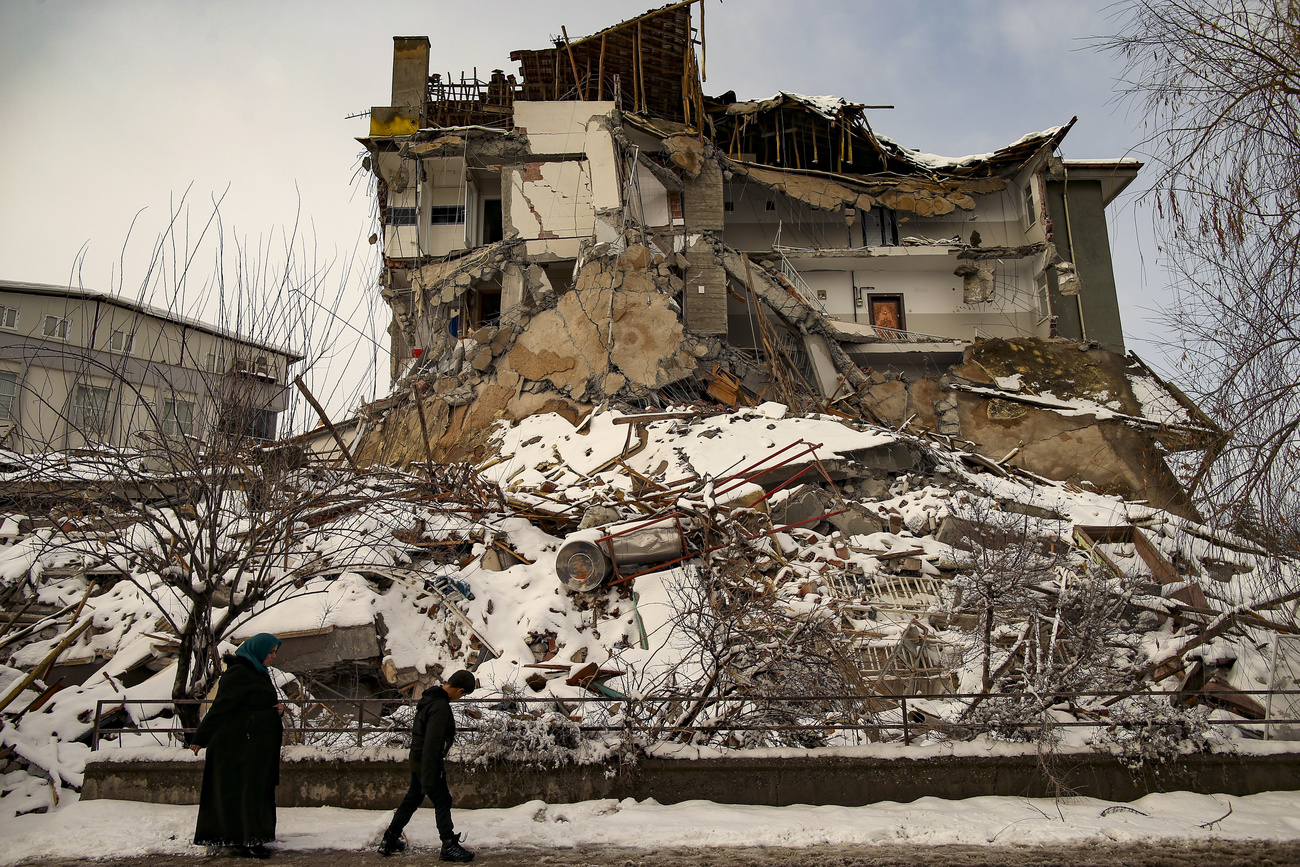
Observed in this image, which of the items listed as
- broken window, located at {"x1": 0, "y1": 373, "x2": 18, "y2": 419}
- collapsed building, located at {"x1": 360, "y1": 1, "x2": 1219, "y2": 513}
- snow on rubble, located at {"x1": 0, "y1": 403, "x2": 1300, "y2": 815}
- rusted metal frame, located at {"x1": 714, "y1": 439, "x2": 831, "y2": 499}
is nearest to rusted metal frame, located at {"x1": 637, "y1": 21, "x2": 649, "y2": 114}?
collapsed building, located at {"x1": 360, "y1": 1, "x2": 1219, "y2": 513}

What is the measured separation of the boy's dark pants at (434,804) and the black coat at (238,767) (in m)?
0.73

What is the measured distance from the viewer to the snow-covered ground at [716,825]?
4.58m

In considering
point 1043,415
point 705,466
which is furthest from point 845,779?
point 1043,415

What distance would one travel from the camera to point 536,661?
27.5ft

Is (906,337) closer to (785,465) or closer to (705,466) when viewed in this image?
(785,465)

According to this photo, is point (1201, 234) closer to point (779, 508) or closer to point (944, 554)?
point (944, 554)

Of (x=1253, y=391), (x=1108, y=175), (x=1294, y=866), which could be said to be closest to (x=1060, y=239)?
(x=1108, y=175)

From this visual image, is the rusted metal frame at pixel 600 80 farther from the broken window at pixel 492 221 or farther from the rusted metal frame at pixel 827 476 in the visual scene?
the rusted metal frame at pixel 827 476

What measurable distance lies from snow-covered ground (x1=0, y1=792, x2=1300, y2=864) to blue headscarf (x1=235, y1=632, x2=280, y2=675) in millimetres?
1090

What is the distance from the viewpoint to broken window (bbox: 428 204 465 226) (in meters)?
20.3

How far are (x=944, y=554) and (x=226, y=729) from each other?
8012mm

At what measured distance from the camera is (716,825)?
15.5ft

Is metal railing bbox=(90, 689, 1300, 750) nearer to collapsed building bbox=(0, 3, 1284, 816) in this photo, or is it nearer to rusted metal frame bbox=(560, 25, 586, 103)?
collapsed building bbox=(0, 3, 1284, 816)

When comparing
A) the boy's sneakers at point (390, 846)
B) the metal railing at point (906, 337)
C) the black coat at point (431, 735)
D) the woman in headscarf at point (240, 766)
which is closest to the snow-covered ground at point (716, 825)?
the boy's sneakers at point (390, 846)
